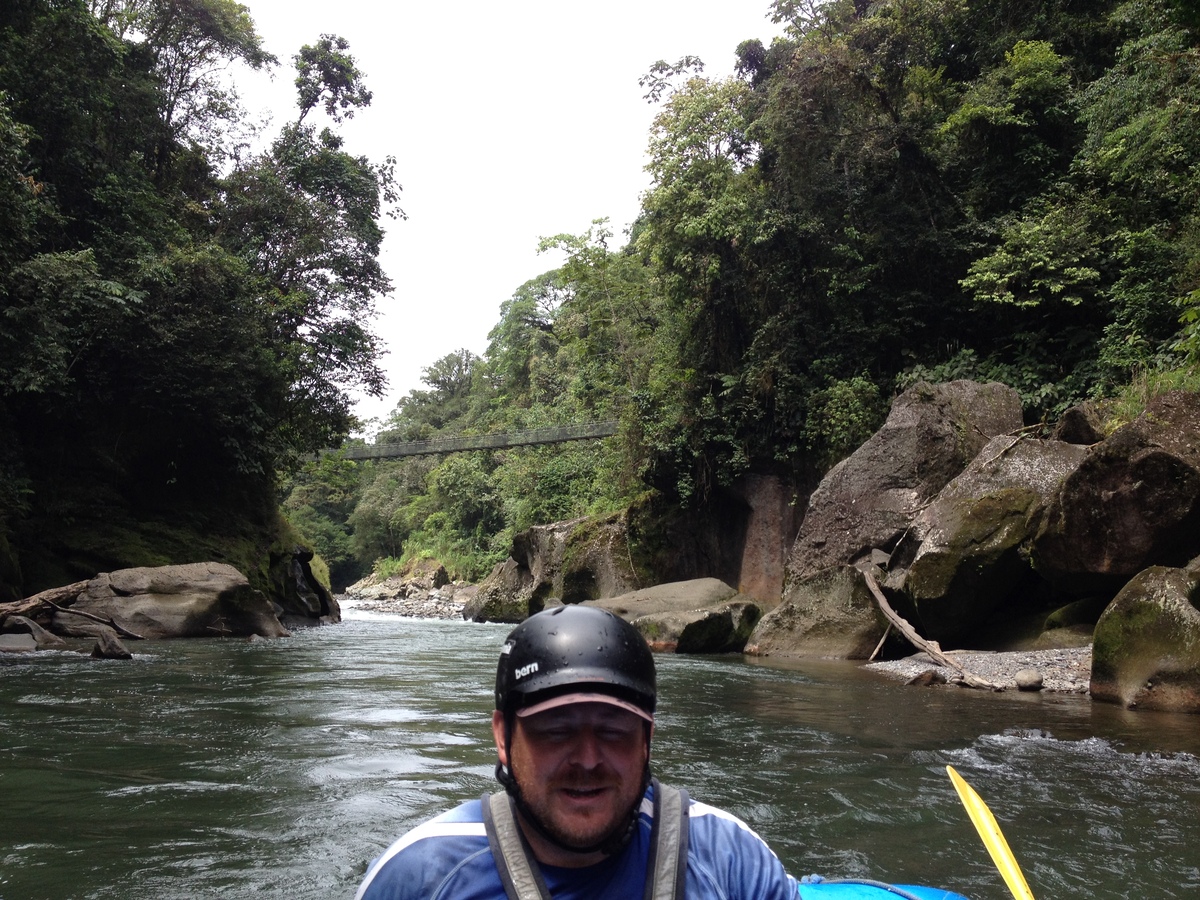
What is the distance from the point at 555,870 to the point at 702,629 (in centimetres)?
1080

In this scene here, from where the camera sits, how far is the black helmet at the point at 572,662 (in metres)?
1.41

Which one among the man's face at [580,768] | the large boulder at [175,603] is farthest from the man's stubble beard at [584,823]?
the large boulder at [175,603]

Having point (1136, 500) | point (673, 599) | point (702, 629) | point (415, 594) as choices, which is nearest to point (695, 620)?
point (702, 629)

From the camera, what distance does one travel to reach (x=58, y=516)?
13641 millimetres

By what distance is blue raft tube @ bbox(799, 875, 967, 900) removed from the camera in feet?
7.35

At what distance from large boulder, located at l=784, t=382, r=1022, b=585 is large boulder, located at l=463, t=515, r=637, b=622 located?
6181 mm

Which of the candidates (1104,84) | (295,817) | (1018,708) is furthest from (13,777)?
(1104,84)

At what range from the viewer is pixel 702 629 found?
12.0m

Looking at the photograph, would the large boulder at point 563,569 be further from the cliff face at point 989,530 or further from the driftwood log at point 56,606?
the driftwood log at point 56,606

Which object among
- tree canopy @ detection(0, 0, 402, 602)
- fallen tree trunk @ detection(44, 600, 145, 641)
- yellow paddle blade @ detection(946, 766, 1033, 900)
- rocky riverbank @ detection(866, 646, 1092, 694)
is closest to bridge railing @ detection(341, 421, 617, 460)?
tree canopy @ detection(0, 0, 402, 602)

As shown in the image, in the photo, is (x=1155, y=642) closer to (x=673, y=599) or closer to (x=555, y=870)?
(x=555, y=870)

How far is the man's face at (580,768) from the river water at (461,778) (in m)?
2.20

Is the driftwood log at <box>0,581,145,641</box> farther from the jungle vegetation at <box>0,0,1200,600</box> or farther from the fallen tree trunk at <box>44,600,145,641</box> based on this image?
the jungle vegetation at <box>0,0,1200,600</box>

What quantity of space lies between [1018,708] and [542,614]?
6.32m
